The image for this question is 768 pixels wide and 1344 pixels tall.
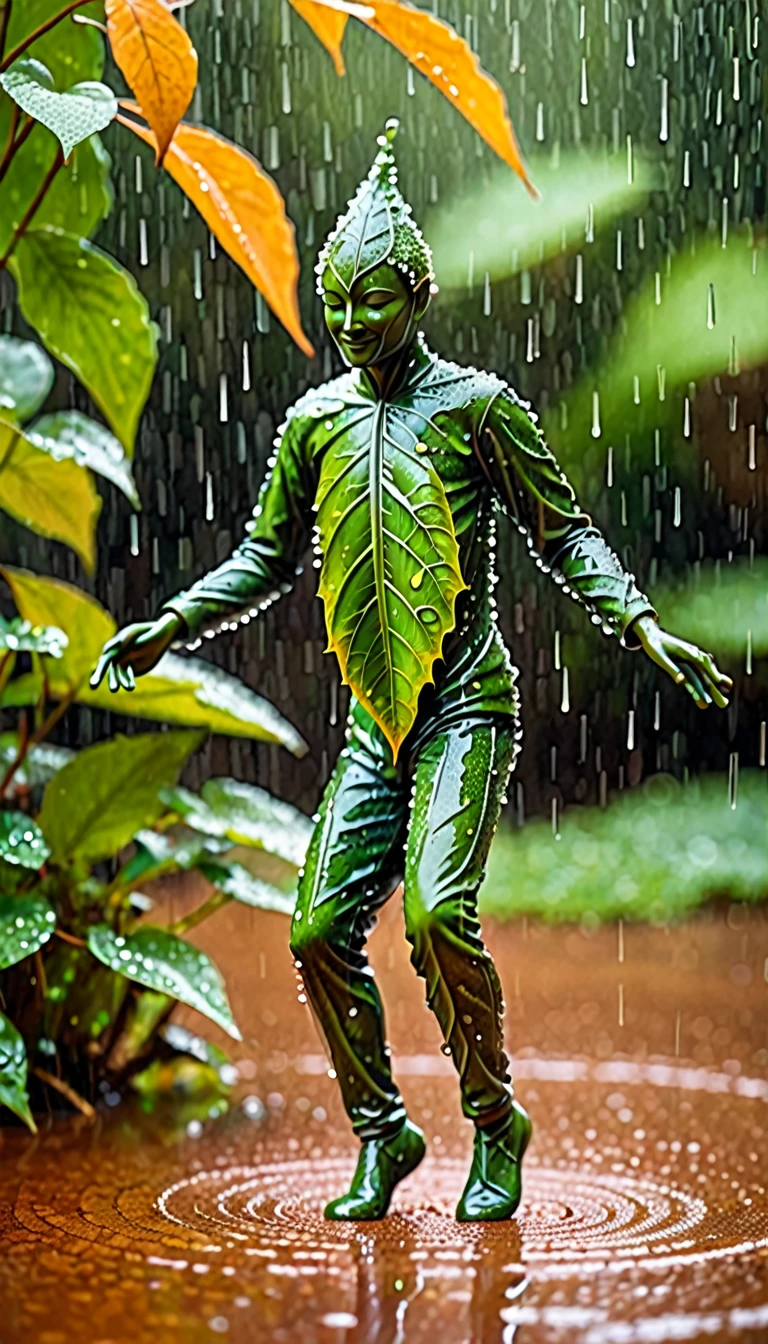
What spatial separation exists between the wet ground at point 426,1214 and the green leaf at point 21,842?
0.50 metres

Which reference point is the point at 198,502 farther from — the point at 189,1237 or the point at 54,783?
the point at 189,1237

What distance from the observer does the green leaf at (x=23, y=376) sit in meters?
3.29

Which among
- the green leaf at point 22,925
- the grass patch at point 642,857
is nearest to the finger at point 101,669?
the green leaf at point 22,925

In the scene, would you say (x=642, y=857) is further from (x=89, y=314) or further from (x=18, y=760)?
(x=89, y=314)

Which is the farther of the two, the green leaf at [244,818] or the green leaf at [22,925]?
the green leaf at [244,818]

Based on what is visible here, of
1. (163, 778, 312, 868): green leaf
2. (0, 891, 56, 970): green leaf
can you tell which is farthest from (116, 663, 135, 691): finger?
(163, 778, 312, 868): green leaf

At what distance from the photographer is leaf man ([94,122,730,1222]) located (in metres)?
2.21

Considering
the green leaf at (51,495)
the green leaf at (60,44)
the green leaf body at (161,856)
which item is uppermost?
the green leaf at (60,44)

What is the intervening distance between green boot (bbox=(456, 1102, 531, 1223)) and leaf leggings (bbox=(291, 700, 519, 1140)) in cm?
3

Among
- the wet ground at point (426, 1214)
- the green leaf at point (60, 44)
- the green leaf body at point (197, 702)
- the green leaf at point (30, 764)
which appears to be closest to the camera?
the wet ground at point (426, 1214)

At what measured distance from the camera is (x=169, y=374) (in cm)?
679

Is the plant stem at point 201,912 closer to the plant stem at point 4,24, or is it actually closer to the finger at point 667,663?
the finger at point 667,663

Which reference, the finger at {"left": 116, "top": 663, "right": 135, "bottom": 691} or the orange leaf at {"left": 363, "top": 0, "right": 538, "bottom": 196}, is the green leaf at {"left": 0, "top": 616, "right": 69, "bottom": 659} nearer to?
the finger at {"left": 116, "top": 663, "right": 135, "bottom": 691}

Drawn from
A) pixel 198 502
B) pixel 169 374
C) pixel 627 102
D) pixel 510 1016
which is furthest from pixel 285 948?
pixel 627 102
